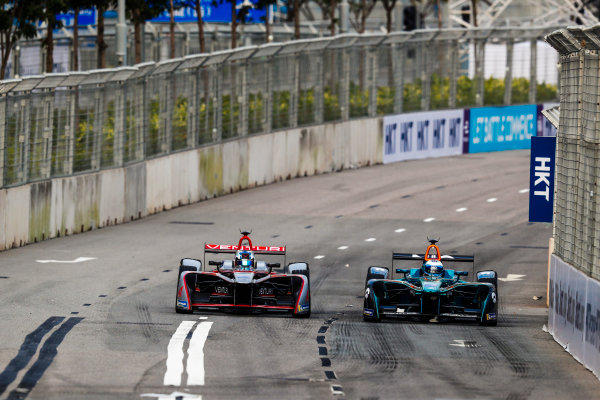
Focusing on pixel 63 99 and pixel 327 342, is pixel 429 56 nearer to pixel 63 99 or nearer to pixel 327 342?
pixel 63 99

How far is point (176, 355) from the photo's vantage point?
15836 millimetres

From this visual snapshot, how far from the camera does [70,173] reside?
93.8 feet

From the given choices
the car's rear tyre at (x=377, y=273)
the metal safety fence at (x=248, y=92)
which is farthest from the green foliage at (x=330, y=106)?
the car's rear tyre at (x=377, y=273)

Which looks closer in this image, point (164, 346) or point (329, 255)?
point (164, 346)

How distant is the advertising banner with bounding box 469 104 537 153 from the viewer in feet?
142

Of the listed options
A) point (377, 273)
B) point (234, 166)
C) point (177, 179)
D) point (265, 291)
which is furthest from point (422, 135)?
point (265, 291)

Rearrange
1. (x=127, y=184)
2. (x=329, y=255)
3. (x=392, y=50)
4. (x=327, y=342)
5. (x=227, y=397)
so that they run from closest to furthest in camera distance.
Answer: (x=227, y=397)
(x=327, y=342)
(x=329, y=255)
(x=127, y=184)
(x=392, y=50)

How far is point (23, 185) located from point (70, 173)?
1948 millimetres

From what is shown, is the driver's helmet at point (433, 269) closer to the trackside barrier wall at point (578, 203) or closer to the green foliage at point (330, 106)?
the trackside barrier wall at point (578, 203)

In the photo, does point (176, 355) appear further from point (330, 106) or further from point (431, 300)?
point (330, 106)

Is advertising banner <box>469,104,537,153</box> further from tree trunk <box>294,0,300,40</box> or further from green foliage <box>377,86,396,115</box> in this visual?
tree trunk <box>294,0,300,40</box>

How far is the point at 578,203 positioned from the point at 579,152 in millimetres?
651

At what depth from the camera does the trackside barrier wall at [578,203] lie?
16219 mm

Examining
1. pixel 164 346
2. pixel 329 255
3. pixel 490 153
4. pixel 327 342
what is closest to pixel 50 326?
pixel 164 346
